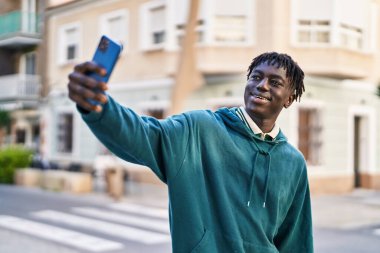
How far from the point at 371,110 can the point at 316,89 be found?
2762mm

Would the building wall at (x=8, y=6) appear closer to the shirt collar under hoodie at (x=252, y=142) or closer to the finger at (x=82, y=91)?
the shirt collar under hoodie at (x=252, y=142)

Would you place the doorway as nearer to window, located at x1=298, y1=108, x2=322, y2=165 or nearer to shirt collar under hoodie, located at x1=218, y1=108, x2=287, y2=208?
window, located at x1=298, y1=108, x2=322, y2=165

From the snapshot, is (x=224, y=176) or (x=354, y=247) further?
(x=354, y=247)

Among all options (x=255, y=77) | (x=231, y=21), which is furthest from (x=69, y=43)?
(x=255, y=77)

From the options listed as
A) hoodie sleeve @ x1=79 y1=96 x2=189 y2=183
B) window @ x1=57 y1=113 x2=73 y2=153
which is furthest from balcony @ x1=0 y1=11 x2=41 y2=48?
hoodie sleeve @ x1=79 y1=96 x2=189 y2=183

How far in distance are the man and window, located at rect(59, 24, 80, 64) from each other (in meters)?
19.3

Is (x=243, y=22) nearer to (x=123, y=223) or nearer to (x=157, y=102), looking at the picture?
(x=157, y=102)

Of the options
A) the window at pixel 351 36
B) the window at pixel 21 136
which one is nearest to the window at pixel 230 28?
the window at pixel 351 36

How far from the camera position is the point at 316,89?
15.4m

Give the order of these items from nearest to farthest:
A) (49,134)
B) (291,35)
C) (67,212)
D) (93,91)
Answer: (93,91)
(67,212)
(291,35)
(49,134)

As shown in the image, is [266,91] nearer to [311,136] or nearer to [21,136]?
[311,136]

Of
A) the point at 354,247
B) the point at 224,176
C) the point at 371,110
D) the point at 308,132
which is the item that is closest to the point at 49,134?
the point at 308,132

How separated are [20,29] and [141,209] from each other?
48.8ft

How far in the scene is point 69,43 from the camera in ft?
69.2
